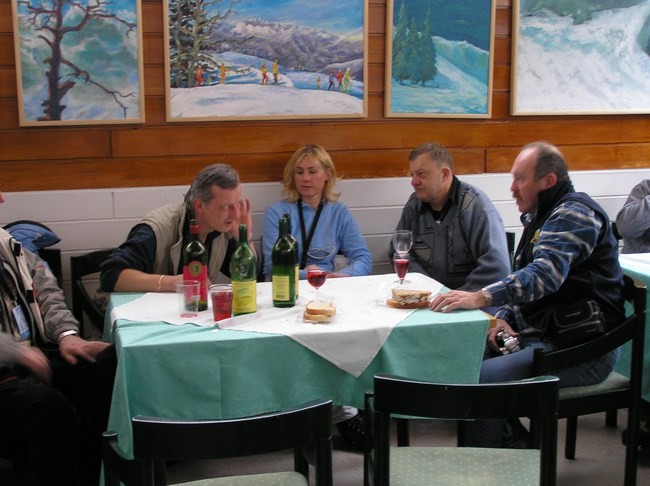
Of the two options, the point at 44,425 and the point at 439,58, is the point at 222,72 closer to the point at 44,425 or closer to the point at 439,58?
the point at 439,58

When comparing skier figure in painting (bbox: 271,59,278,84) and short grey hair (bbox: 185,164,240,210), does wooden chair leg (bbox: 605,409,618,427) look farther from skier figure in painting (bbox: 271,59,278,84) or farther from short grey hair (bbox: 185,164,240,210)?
skier figure in painting (bbox: 271,59,278,84)

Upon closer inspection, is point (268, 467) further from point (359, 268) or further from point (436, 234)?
point (436, 234)

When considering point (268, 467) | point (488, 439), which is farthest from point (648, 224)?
point (268, 467)

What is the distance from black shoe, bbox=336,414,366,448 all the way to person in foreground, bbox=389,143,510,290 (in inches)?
31.7

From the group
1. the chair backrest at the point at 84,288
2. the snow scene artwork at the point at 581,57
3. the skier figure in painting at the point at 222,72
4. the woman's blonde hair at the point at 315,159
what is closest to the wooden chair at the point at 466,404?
the chair backrest at the point at 84,288

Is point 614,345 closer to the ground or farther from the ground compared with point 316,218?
closer to the ground

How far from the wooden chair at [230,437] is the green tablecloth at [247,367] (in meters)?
0.60

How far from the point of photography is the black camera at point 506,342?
297 centimetres

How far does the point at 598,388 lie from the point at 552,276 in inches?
17.1

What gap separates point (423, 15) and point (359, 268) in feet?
4.58

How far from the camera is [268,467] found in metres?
3.17

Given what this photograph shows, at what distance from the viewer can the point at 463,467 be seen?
7.06ft

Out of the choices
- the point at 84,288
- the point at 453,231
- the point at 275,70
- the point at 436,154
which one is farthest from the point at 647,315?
the point at 84,288

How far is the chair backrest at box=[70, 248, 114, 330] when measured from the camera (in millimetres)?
3316
